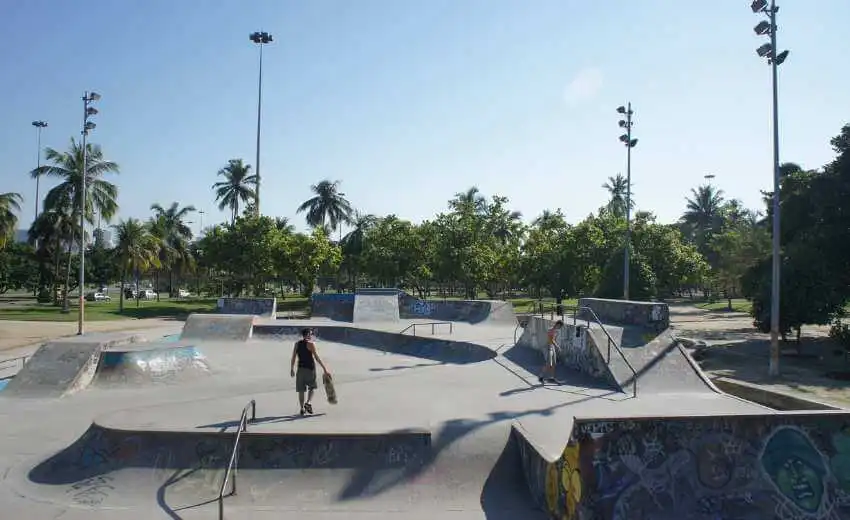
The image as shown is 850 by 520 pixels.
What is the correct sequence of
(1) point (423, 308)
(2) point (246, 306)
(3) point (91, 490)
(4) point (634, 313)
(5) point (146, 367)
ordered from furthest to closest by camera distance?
(1) point (423, 308) → (2) point (246, 306) → (5) point (146, 367) → (4) point (634, 313) → (3) point (91, 490)

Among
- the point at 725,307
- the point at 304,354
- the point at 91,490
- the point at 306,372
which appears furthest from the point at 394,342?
the point at 725,307

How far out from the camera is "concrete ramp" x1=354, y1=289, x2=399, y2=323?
26781 millimetres

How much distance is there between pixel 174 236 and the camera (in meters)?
60.8

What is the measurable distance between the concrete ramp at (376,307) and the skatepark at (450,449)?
553 inches

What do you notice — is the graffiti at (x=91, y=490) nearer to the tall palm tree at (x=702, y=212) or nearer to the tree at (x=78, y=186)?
the tree at (x=78, y=186)

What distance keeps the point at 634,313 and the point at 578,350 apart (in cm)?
196

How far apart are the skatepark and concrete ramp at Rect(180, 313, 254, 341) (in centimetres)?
895

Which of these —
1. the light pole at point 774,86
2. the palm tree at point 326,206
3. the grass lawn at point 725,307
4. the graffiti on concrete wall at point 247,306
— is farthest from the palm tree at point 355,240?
the light pole at point 774,86

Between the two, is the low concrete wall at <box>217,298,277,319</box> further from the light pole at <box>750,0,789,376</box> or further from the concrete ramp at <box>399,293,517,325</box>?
the light pole at <box>750,0,789,376</box>

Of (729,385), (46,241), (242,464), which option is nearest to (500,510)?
(242,464)

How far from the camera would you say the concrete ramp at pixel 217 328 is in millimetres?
21953

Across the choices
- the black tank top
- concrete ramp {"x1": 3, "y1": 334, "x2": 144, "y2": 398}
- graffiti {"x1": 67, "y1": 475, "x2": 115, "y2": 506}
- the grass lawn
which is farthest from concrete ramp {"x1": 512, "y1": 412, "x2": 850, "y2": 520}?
the grass lawn

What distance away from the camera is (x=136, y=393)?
12859 millimetres

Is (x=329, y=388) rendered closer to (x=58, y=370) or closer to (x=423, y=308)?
(x=58, y=370)
